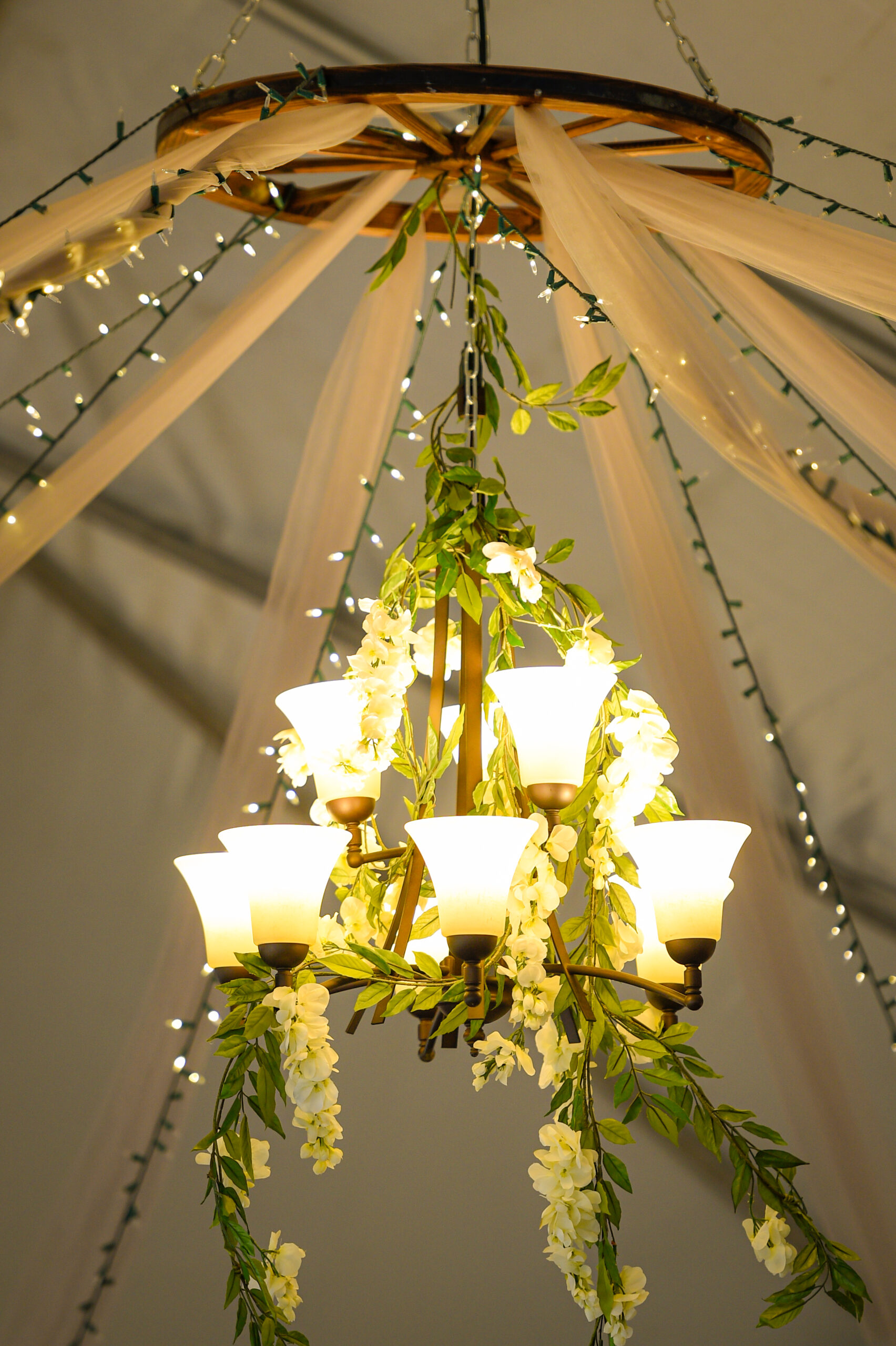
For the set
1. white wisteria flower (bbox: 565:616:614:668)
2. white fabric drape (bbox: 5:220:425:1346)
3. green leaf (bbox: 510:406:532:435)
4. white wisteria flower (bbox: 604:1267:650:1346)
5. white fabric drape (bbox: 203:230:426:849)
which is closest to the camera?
white wisteria flower (bbox: 604:1267:650:1346)

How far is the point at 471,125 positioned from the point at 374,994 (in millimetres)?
1043

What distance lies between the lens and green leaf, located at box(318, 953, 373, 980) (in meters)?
1.16

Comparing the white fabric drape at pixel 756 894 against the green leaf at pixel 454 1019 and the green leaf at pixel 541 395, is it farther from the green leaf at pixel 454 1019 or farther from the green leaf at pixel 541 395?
the green leaf at pixel 454 1019

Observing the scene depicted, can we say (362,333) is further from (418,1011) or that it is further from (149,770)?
(149,770)

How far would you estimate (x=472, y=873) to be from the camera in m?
1.08

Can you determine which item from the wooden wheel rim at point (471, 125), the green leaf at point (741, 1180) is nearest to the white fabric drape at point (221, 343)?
the wooden wheel rim at point (471, 125)

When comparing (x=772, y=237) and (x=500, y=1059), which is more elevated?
(x=772, y=237)

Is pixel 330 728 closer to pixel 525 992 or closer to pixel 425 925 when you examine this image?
pixel 425 925

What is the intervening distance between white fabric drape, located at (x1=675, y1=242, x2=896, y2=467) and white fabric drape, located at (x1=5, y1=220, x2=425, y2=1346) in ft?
1.52

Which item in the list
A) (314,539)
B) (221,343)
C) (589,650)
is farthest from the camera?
(314,539)

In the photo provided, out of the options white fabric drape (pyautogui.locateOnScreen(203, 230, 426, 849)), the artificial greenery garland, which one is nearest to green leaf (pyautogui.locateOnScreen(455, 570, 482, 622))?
the artificial greenery garland

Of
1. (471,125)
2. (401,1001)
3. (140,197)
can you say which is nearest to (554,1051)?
(401,1001)

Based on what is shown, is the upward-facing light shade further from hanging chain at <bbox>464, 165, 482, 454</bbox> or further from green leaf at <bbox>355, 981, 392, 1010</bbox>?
hanging chain at <bbox>464, 165, 482, 454</bbox>

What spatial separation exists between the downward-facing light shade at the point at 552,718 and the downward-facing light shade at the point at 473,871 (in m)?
0.10
